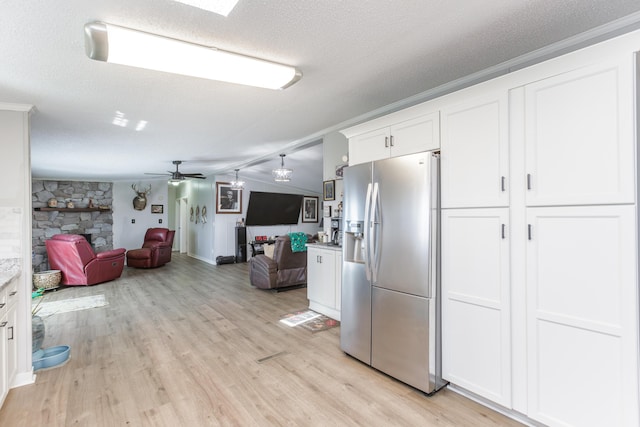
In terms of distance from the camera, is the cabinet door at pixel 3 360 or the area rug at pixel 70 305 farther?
the area rug at pixel 70 305

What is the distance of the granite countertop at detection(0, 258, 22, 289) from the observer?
224cm

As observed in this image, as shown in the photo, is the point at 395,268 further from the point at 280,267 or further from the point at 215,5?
the point at 280,267

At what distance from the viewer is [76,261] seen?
18.6ft

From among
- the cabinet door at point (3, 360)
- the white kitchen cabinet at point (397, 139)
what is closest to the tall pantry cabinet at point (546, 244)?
the white kitchen cabinet at point (397, 139)

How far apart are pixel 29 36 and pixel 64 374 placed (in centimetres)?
255

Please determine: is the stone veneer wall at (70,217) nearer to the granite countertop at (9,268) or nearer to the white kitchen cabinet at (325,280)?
the granite countertop at (9,268)

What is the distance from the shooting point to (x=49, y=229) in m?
7.54

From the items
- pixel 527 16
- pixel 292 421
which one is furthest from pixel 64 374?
pixel 527 16

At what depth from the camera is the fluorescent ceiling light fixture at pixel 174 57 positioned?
1.66 m

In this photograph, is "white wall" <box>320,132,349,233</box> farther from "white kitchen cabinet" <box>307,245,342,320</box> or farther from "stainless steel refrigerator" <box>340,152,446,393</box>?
"stainless steel refrigerator" <box>340,152,446,393</box>

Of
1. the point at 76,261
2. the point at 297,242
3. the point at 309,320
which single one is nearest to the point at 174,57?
the point at 309,320

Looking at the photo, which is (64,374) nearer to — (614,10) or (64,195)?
(614,10)

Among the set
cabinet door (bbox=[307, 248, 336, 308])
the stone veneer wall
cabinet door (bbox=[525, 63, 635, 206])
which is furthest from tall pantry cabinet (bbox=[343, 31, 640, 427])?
the stone veneer wall

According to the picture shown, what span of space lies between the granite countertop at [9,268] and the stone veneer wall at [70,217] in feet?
19.6
